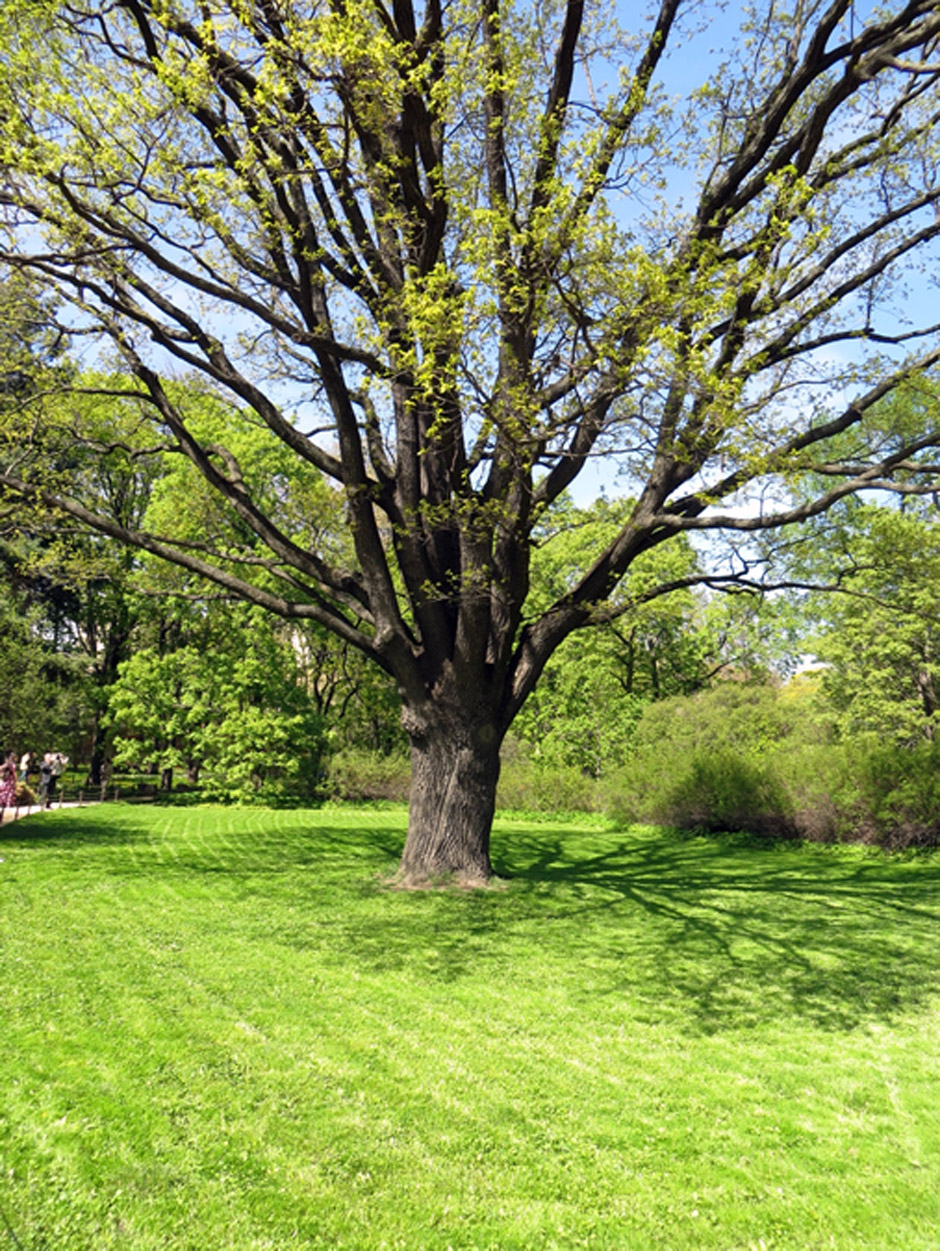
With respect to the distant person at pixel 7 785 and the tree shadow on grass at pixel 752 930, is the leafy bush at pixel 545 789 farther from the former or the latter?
the distant person at pixel 7 785

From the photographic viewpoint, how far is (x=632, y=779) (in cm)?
2172

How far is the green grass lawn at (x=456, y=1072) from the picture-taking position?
3.07 meters

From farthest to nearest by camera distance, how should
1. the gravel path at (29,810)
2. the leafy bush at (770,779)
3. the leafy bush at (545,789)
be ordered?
1. the leafy bush at (545,789)
2. the gravel path at (29,810)
3. the leafy bush at (770,779)

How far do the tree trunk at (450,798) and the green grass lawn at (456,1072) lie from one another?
0.77 m

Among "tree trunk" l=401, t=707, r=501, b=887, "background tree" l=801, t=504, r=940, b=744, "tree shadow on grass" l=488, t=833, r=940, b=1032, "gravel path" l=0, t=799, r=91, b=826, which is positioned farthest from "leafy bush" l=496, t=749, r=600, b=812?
"tree trunk" l=401, t=707, r=501, b=887

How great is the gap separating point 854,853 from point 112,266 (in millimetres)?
16109

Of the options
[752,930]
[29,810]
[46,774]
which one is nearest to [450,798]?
[752,930]

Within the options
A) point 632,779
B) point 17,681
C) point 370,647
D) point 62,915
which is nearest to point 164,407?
point 370,647

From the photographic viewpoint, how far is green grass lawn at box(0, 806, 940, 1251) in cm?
307

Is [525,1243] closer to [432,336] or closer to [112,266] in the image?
[432,336]

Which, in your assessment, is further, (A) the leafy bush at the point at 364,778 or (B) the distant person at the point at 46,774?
(A) the leafy bush at the point at 364,778

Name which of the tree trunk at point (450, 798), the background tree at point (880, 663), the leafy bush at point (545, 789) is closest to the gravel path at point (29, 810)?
the tree trunk at point (450, 798)

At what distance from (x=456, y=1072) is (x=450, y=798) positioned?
223 inches

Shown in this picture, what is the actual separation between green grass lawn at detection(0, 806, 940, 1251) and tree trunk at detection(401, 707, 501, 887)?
0.77 metres
